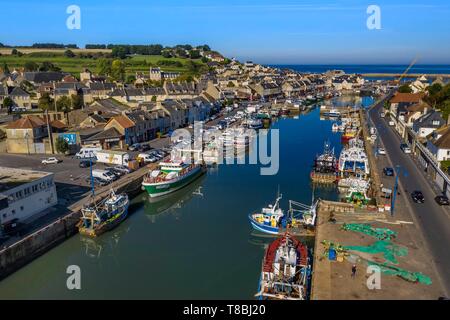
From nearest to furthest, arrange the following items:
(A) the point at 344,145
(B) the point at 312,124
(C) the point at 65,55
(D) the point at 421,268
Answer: (D) the point at 421,268 < (A) the point at 344,145 < (B) the point at 312,124 < (C) the point at 65,55

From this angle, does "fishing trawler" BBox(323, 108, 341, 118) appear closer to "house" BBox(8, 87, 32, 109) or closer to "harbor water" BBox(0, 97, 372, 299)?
"harbor water" BBox(0, 97, 372, 299)

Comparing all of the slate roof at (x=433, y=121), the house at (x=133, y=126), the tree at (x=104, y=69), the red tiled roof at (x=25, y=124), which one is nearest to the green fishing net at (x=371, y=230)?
the slate roof at (x=433, y=121)

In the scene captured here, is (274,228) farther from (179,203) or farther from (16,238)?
(16,238)

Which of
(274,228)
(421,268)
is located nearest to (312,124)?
(274,228)

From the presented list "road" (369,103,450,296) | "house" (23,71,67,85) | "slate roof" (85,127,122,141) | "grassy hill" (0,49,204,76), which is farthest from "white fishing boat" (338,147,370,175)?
"grassy hill" (0,49,204,76)

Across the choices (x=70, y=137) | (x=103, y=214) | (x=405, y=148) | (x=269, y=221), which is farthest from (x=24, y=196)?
(x=405, y=148)

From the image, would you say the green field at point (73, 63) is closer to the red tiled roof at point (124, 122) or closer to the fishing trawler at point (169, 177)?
the red tiled roof at point (124, 122)
